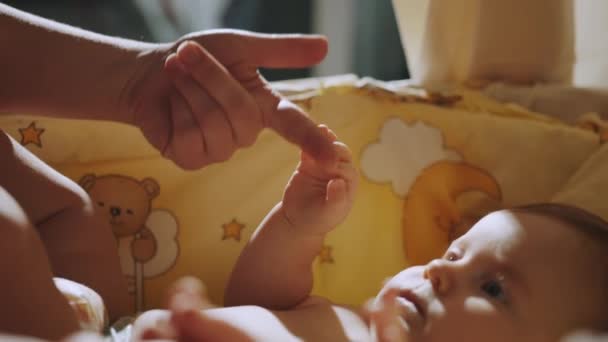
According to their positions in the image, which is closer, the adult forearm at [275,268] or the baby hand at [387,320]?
the baby hand at [387,320]

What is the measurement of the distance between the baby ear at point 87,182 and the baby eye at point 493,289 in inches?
20.7

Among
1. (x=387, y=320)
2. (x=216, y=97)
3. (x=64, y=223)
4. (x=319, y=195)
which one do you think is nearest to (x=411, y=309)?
(x=387, y=320)

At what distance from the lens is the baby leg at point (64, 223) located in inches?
31.1

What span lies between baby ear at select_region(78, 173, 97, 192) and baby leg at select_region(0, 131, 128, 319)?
122 mm

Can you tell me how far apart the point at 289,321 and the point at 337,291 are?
0.77 ft

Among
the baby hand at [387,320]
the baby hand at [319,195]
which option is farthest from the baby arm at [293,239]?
the baby hand at [387,320]

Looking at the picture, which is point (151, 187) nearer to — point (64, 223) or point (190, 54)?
point (64, 223)

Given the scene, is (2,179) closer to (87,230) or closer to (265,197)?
(87,230)

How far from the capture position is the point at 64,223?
82 cm

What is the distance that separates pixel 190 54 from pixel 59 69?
159 mm

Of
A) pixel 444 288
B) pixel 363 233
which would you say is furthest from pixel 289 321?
pixel 363 233

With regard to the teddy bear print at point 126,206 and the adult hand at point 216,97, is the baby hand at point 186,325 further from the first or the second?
the teddy bear print at point 126,206

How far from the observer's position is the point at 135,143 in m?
0.99

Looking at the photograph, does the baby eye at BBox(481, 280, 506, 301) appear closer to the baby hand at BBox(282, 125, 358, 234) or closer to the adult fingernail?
the baby hand at BBox(282, 125, 358, 234)
